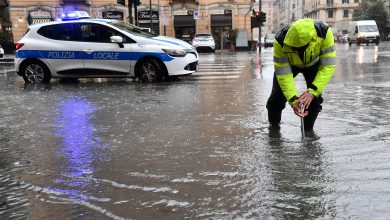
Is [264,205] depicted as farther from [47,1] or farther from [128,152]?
[47,1]

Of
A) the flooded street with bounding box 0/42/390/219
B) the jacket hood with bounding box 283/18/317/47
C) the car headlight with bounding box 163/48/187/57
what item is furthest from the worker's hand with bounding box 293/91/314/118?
the car headlight with bounding box 163/48/187/57

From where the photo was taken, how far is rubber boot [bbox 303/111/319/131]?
4.73 m

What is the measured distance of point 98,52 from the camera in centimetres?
1018

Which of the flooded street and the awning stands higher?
the awning

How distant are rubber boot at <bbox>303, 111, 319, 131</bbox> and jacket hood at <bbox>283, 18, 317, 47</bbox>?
0.96 metres

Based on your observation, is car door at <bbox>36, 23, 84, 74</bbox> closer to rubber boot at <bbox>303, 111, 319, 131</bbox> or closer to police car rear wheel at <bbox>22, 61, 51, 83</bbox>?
police car rear wheel at <bbox>22, 61, 51, 83</bbox>

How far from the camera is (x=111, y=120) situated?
578 cm

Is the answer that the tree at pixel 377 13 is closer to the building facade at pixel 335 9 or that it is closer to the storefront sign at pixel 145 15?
the building facade at pixel 335 9

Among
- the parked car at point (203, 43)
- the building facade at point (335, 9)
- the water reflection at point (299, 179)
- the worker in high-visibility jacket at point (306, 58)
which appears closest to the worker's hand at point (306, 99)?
the worker in high-visibility jacket at point (306, 58)

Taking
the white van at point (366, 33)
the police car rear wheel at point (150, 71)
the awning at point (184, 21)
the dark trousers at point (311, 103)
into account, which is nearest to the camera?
the dark trousers at point (311, 103)

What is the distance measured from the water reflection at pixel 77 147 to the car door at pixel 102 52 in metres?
3.20

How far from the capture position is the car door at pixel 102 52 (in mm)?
10070

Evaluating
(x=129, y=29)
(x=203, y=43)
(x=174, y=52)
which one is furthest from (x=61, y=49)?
(x=203, y=43)

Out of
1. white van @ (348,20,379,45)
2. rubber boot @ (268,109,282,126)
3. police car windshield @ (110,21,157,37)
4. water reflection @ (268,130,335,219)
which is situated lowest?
water reflection @ (268,130,335,219)
